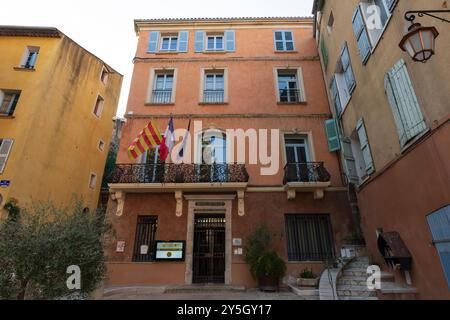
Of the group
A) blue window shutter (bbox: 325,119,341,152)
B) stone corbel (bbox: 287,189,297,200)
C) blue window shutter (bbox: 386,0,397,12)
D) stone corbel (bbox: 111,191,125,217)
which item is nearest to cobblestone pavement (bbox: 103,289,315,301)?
stone corbel (bbox: 111,191,125,217)

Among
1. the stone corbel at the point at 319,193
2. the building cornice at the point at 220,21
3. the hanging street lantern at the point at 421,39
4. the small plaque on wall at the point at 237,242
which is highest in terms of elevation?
the building cornice at the point at 220,21

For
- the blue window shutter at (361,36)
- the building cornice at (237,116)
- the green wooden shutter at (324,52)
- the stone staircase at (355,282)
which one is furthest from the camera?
the green wooden shutter at (324,52)

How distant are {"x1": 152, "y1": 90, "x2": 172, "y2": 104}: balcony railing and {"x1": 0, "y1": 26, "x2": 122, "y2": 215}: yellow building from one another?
523 cm

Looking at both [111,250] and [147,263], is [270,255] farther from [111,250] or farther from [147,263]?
[111,250]

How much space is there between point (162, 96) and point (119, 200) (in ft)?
17.9

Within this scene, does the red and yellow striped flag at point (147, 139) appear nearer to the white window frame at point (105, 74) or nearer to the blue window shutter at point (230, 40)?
the blue window shutter at point (230, 40)

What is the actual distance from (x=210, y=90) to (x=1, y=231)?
393 inches

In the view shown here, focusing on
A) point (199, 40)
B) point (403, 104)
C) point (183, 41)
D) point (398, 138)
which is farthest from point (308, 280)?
point (183, 41)

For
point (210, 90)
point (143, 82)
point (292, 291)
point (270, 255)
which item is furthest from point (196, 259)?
point (143, 82)

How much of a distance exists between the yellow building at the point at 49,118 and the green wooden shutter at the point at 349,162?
12856 mm

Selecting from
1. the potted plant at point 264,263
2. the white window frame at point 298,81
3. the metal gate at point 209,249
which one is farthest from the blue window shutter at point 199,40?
the potted plant at point 264,263

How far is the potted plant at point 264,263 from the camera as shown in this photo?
8250 mm

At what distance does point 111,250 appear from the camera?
31.1ft
